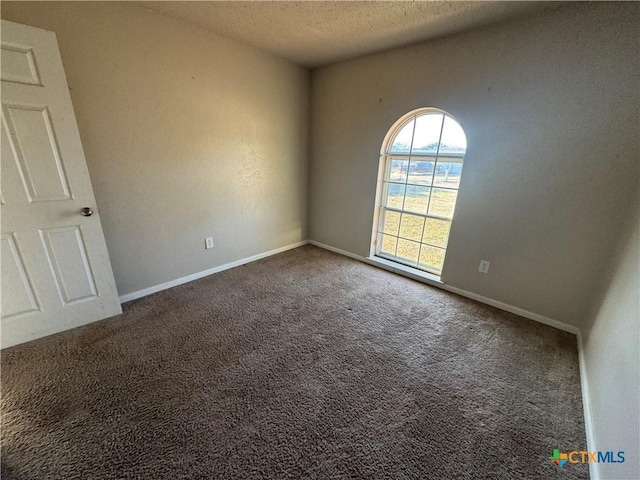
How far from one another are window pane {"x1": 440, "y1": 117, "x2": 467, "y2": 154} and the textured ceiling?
2.43 ft

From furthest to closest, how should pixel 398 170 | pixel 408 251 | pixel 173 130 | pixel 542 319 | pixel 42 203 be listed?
1. pixel 408 251
2. pixel 398 170
3. pixel 173 130
4. pixel 542 319
5. pixel 42 203

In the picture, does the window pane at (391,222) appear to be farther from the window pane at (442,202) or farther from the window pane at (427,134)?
the window pane at (427,134)

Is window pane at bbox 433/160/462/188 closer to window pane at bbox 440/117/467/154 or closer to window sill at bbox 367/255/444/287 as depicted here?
window pane at bbox 440/117/467/154

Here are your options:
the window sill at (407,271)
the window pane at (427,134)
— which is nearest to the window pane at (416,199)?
the window pane at (427,134)

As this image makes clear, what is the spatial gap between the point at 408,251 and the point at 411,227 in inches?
12.1

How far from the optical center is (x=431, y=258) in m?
2.96

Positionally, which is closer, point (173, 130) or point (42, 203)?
point (42, 203)

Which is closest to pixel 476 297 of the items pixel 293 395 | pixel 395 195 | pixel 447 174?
pixel 447 174

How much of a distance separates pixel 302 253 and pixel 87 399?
2586 millimetres

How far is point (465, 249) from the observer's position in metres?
2.57

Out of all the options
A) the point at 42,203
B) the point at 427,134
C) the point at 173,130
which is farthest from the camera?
the point at 427,134

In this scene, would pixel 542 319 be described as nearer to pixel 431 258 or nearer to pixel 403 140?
pixel 431 258

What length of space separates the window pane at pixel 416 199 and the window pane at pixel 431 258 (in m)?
0.44

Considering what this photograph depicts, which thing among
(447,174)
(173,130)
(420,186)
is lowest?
(420,186)
